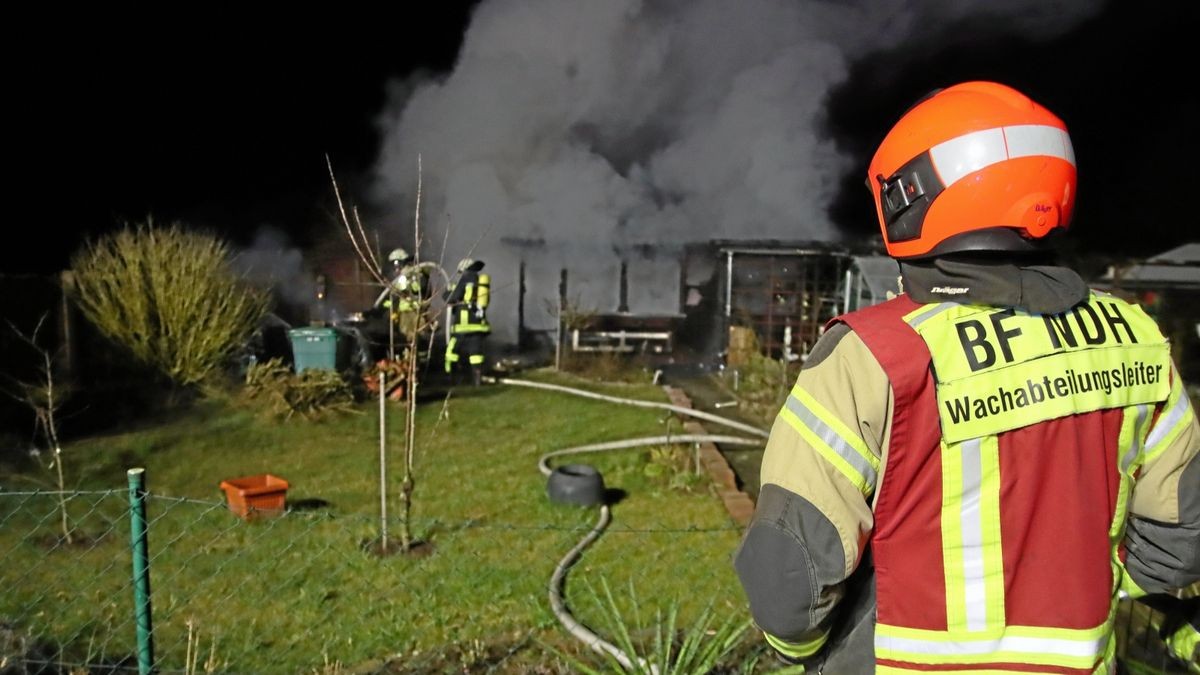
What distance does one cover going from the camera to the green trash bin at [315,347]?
28.2 ft

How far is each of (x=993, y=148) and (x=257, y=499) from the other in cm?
434

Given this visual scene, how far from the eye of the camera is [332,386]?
791 cm

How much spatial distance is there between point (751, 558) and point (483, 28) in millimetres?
11358

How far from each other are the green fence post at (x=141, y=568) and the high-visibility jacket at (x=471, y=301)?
6.77 meters

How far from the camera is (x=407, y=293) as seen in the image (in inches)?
182

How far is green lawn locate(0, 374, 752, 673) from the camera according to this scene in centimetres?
319

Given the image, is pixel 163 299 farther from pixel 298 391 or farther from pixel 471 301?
pixel 471 301

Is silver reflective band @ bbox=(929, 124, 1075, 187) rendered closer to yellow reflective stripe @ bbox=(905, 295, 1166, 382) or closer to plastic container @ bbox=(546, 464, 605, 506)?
yellow reflective stripe @ bbox=(905, 295, 1166, 382)

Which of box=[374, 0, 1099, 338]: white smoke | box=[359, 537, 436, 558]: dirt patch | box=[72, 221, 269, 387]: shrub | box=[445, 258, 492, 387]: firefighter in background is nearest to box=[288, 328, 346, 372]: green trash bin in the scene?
box=[72, 221, 269, 387]: shrub

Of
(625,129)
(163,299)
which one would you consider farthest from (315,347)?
(625,129)

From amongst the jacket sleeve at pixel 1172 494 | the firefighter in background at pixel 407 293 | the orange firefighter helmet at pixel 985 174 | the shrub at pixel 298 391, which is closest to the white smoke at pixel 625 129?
the firefighter in background at pixel 407 293

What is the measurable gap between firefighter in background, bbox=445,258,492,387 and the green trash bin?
1.45 m

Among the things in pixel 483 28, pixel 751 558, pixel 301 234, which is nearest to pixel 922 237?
pixel 751 558

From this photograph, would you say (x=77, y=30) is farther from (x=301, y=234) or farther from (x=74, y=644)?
(x=74, y=644)
